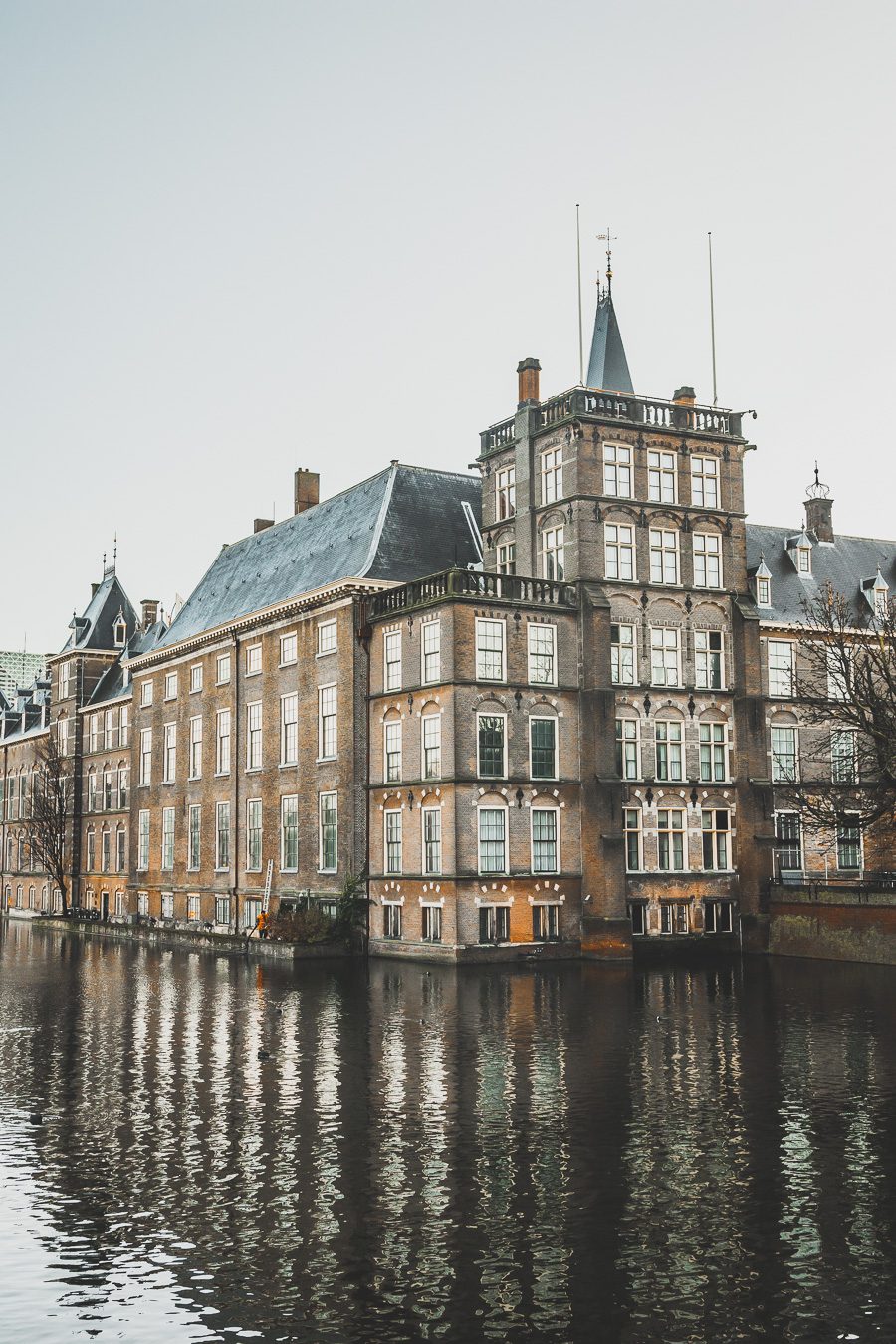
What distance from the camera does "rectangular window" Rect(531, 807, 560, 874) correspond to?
45.2 metres

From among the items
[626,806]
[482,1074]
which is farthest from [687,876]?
[482,1074]

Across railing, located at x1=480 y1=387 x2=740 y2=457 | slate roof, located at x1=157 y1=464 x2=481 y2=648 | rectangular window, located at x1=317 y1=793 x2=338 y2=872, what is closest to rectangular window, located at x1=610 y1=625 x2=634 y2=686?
railing, located at x1=480 y1=387 x2=740 y2=457

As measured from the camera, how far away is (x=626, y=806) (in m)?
47.1

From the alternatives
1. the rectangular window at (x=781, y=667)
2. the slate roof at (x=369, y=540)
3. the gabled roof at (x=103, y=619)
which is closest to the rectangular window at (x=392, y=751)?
the slate roof at (x=369, y=540)

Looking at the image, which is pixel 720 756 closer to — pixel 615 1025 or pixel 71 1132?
pixel 615 1025

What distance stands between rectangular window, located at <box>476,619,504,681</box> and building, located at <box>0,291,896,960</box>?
0.08m

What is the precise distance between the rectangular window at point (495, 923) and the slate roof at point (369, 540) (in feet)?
45.1

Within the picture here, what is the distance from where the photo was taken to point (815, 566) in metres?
59.2

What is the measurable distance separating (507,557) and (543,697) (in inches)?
303

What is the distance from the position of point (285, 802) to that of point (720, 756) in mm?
17894

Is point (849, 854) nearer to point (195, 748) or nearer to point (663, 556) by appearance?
point (663, 556)

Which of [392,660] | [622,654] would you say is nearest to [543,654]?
[622,654]

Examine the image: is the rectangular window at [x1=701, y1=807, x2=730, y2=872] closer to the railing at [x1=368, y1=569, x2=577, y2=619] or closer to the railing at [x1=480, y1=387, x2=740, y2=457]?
the railing at [x1=368, y1=569, x2=577, y2=619]

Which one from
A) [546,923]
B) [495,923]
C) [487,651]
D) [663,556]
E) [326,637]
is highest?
[663,556]
